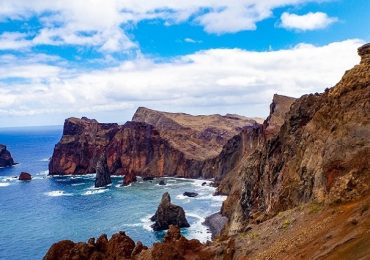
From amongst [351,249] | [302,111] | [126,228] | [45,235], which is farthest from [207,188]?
[351,249]

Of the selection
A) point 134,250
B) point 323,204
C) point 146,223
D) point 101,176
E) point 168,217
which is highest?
point 323,204

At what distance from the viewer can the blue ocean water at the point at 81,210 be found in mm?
97250

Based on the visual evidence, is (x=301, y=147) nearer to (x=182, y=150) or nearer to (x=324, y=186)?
(x=324, y=186)

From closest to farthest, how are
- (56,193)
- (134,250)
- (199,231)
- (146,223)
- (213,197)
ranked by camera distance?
(134,250)
(199,231)
(146,223)
(213,197)
(56,193)

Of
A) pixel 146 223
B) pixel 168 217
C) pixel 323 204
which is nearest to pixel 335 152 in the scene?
pixel 323 204

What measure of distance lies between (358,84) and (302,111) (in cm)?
2964

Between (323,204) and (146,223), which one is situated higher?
(323,204)

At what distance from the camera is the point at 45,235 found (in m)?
101

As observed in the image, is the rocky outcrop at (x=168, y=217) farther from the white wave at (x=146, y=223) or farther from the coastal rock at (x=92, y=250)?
the coastal rock at (x=92, y=250)

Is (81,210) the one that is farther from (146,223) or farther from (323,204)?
(323,204)

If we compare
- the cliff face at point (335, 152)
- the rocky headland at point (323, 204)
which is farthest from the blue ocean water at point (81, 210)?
the rocky headland at point (323, 204)

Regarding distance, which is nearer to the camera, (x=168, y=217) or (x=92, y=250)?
(x=92, y=250)

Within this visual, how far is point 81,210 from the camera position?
126 meters

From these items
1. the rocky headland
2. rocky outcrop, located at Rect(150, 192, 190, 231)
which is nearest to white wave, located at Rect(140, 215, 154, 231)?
rocky outcrop, located at Rect(150, 192, 190, 231)
